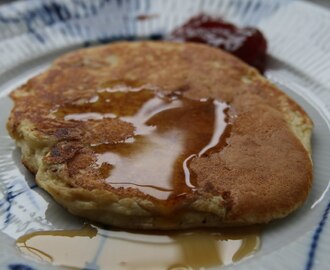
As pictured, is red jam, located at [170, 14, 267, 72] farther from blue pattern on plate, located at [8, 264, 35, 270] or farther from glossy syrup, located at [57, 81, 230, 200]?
blue pattern on plate, located at [8, 264, 35, 270]

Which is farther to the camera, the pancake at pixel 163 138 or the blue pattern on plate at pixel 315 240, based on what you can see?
the pancake at pixel 163 138

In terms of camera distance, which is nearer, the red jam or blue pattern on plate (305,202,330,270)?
blue pattern on plate (305,202,330,270)

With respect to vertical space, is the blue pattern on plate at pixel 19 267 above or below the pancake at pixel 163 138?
below

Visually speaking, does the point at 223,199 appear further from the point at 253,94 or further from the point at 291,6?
the point at 291,6

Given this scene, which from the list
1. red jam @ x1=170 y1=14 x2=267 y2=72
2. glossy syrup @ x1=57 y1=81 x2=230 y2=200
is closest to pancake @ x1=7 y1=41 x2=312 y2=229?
glossy syrup @ x1=57 y1=81 x2=230 y2=200

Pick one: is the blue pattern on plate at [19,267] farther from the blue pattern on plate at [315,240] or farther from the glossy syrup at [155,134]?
the blue pattern on plate at [315,240]

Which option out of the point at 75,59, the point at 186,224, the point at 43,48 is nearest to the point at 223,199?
the point at 186,224

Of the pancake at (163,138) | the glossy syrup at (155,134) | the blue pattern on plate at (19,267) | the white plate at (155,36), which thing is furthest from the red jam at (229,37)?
the blue pattern on plate at (19,267)
